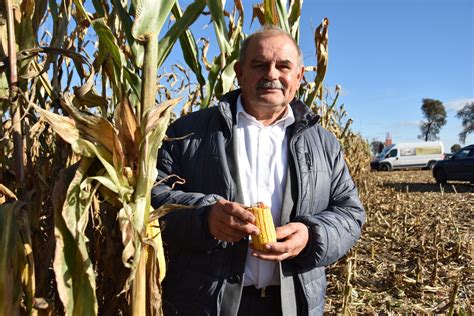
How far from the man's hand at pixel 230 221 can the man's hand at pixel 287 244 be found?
4.1 inches

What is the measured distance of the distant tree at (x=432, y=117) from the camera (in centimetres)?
5706

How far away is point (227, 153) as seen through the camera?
179 cm

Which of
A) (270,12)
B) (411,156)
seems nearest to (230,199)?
(270,12)

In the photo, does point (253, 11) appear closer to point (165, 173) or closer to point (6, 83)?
point (165, 173)

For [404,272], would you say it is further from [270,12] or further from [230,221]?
[230,221]

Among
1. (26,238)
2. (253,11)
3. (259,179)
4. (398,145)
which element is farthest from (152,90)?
(398,145)

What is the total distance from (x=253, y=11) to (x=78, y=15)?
1.12m

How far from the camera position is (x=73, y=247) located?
1.18 meters

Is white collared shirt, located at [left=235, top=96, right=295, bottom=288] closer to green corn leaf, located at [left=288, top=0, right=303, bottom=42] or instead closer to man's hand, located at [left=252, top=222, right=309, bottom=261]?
man's hand, located at [left=252, top=222, right=309, bottom=261]

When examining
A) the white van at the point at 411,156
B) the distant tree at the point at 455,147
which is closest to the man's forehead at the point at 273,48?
the white van at the point at 411,156

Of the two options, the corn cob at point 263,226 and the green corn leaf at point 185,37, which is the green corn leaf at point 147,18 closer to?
the green corn leaf at point 185,37

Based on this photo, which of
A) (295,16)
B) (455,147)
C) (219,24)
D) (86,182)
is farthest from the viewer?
(455,147)

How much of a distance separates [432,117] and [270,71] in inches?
2414

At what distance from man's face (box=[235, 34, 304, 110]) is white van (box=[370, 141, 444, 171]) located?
1015 inches
